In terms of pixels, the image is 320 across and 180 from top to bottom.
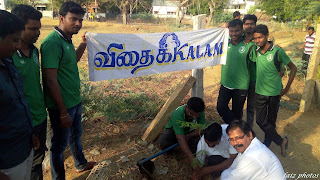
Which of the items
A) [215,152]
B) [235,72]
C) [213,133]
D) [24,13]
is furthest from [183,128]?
[24,13]

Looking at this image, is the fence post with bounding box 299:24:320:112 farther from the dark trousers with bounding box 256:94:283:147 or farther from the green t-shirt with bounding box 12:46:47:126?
the green t-shirt with bounding box 12:46:47:126

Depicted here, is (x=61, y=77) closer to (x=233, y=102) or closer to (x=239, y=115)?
(x=233, y=102)

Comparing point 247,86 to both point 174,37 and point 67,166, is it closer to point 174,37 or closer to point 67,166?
point 174,37

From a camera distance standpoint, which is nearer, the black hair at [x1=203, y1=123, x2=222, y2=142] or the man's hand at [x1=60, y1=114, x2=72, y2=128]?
the man's hand at [x1=60, y1=114, x2=72, y2=128]

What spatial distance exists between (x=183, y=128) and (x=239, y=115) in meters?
1.16

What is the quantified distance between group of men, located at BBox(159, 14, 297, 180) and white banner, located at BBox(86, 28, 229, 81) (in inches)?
11.1

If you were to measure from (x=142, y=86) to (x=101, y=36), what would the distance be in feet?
11.2

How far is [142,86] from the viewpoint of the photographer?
6234 mm

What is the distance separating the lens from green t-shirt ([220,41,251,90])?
354cm

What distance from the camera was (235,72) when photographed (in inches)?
141

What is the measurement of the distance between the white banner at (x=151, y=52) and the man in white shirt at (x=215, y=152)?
4.04 ft

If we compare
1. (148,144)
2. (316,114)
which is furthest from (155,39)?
(316,114)

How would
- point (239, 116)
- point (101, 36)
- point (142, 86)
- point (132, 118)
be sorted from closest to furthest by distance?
point (101, 36)
point (239, 116)
point (132, 118)
point (142, 86)

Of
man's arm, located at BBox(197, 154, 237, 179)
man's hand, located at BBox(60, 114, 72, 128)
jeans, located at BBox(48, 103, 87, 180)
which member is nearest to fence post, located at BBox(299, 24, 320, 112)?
man's arm, located at BBox(197, 154, 237, 179)
